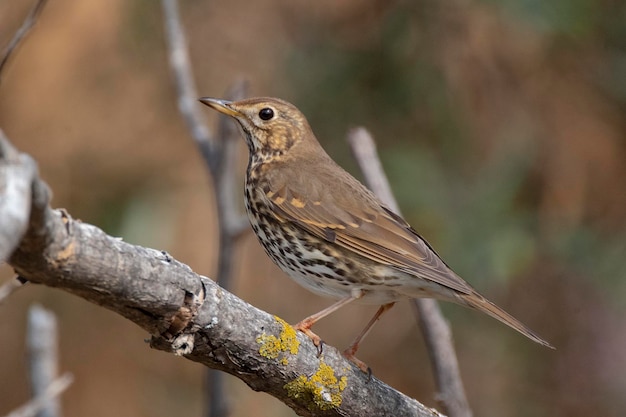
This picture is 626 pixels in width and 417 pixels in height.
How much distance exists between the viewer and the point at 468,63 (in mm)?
5582

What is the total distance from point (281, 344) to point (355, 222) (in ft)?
3.80

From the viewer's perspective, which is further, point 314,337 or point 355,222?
point 355,222

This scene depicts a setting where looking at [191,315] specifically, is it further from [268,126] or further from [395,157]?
[395,157]

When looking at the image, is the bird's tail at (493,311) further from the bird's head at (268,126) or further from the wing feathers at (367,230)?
the bird's head at (268,126)

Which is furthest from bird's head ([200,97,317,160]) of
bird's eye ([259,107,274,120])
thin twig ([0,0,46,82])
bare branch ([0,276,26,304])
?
bare branch ([0,276,26,304])

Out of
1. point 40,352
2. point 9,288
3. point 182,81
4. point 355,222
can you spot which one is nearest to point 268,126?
point 182,81

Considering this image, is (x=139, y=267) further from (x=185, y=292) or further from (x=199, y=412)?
(x=199, y=412)

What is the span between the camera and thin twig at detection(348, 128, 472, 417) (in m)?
3.52

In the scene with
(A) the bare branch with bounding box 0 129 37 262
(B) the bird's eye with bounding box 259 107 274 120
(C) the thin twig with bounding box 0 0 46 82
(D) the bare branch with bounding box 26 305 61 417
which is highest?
(B) the bird's eye with bounding box 259 107 274 120

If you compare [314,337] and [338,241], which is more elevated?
[338,241]

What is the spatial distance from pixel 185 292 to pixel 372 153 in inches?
81.7

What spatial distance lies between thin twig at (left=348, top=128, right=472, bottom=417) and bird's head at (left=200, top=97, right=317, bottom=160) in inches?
10.8

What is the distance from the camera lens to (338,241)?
11.2ft

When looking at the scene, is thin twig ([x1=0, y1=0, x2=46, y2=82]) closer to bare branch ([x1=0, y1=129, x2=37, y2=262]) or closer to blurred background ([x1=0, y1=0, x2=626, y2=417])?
bare branch ([x1=0, y1=129, x2=37, y2=262])
